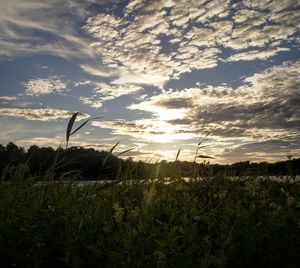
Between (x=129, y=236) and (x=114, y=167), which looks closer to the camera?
(x=129, y=236)

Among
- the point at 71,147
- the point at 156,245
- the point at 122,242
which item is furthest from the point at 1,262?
the point at 71,147

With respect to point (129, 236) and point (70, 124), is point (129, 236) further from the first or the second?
point (70, 124)

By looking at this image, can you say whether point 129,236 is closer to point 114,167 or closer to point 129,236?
point 129,236

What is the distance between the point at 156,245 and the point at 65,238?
101cm

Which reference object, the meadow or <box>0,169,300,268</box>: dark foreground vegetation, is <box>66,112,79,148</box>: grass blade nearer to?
the meadow

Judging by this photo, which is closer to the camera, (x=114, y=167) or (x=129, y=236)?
(x=129, y=236)

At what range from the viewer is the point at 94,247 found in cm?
410

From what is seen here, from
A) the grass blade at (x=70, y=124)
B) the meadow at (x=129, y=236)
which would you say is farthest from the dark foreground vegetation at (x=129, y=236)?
the grass blade at (x=70, y=124)

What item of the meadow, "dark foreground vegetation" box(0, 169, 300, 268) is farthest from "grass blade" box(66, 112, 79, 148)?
"dark foreground vegetation" box(0, 169, 300, 268)

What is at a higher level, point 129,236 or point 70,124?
point 70,124

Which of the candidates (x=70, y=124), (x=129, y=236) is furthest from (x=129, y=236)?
(x=70, y=124)

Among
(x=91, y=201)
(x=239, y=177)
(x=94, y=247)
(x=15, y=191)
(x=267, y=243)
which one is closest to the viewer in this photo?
(x=94, y=247)

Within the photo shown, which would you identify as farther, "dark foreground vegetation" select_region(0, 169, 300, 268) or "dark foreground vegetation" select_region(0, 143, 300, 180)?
"dark foreground vegetation" select_region(0, 143, 300, 180)

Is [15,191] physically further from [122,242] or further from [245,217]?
[245,217]
